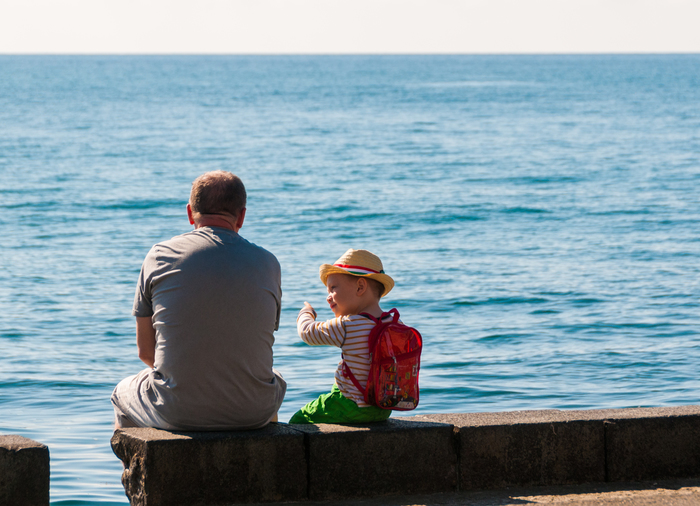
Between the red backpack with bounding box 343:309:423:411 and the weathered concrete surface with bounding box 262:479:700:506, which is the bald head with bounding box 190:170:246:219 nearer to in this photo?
the red backpack with bounding box 343:309:423:411

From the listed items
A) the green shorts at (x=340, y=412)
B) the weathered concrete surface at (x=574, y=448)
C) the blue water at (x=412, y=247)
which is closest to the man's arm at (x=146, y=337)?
the green shorts at (x=340, y=412)

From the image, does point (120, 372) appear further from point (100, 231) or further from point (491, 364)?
point (100, 231)

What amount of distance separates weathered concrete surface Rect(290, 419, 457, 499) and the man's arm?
701 mm

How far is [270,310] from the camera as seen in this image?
381cm

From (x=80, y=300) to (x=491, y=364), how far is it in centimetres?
630

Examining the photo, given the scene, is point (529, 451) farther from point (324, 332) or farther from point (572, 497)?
point (324, 332)

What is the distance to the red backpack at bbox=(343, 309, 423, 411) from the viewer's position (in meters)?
4.00

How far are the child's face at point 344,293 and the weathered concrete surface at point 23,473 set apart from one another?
140 centimetres

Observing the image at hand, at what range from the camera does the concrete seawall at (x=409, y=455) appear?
365 cm

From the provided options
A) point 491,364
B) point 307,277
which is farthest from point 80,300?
point 491,364

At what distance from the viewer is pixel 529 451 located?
407 centimetres

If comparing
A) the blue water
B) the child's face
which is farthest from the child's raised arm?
the blue water

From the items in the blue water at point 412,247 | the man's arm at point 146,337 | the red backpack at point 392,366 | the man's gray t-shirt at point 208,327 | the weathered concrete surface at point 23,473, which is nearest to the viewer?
the weathered concrete surface at point 23,473

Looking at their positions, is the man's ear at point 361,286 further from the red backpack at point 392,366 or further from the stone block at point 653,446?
the stone block at point 653,446
